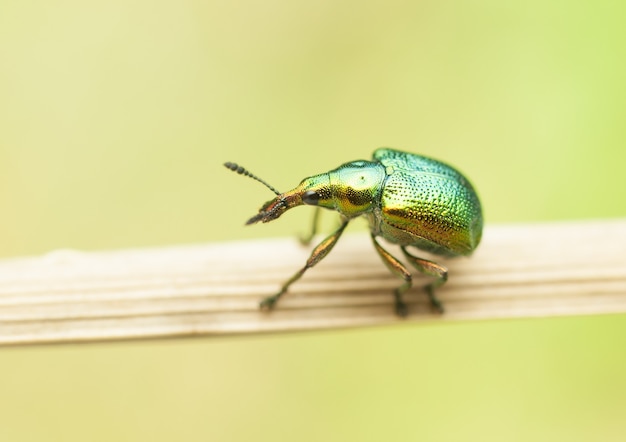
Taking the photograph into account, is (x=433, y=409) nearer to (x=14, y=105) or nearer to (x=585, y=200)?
(x=585, y=200)

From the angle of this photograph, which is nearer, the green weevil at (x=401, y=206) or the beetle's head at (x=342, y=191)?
the green weevil at (x=401, y=206)

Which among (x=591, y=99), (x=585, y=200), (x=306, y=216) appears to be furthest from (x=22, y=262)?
(x=591, y=99)

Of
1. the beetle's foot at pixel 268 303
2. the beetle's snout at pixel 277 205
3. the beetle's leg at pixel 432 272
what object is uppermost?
the beetle's snout at pixel 277 205

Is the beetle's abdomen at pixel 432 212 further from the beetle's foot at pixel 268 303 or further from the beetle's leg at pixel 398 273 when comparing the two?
the beetle's foot at pixel 268 303

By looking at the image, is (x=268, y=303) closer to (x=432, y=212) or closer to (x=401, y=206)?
(x=401, y=206)

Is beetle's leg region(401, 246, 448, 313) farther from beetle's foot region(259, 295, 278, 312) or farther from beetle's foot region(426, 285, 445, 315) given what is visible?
beetle's foot region(259, 295, 278, 312)

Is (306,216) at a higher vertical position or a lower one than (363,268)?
higher

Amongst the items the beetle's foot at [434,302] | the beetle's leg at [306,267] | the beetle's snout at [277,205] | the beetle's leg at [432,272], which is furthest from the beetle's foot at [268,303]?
the beetle's foot at [434,302]
